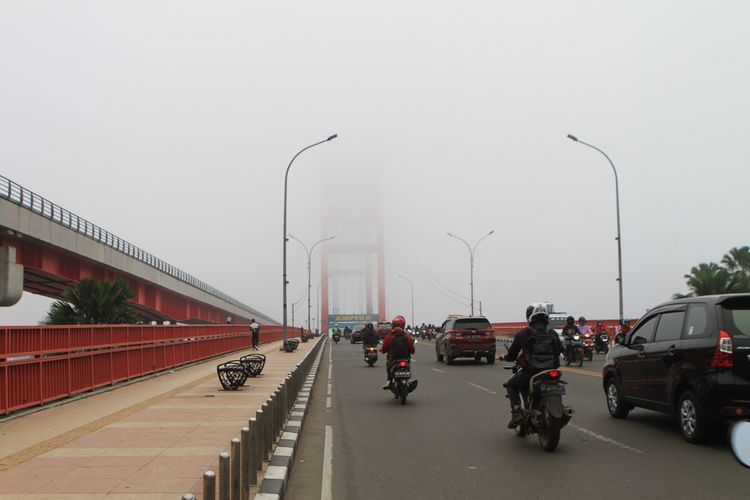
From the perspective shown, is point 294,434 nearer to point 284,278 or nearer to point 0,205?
point 0,205

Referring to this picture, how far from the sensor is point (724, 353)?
8875mm

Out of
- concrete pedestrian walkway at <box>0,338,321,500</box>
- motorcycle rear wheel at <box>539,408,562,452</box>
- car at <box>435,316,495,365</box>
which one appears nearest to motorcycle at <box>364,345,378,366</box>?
car at <box>435,316,495,365</box>

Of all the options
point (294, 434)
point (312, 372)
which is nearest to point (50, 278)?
point (312, 372)

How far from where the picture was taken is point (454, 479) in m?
7.73

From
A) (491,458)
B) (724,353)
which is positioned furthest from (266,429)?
(724,353)

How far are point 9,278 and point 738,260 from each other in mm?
39720

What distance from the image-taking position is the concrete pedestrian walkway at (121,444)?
672 cm

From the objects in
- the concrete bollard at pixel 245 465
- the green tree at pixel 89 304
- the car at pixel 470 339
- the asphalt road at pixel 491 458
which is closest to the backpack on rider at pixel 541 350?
the asphalt road at pixel 491 458

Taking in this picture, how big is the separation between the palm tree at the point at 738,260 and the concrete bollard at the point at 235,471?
4438cm

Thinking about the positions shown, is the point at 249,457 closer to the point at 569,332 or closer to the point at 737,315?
the point at 737,315

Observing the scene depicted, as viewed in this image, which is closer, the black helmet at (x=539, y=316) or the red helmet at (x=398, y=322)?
the black helmet at (x=539, y=316)

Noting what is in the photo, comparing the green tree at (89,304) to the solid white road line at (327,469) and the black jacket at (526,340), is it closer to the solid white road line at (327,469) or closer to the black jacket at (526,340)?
the solid white road line at (327,469)

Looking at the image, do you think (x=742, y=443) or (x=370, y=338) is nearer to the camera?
(x=742, y=443)

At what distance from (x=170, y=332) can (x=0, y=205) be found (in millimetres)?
11224
